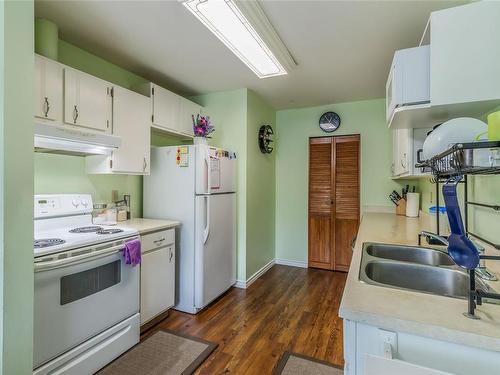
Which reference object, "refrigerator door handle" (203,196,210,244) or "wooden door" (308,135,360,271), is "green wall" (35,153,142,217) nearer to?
"refrigerator door handle" (203,196,210,244)

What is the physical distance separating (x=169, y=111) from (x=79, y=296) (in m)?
1.94

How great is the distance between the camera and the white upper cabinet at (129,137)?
2309 mm

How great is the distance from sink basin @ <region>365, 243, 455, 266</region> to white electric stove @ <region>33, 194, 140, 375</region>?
1749mm

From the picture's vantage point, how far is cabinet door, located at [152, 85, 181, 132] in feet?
8.95

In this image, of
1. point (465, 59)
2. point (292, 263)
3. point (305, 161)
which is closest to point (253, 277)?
point (292, 263)

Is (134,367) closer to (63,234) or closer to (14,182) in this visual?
(63,234)

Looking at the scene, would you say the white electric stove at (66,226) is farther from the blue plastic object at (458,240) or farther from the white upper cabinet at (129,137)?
the blue plastic object at (458,240)

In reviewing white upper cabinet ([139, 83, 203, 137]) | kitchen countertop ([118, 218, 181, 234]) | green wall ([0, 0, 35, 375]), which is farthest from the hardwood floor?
white upper cabinet ([139, 83, 203, 137])

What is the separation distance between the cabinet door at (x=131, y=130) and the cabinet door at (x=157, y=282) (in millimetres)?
819

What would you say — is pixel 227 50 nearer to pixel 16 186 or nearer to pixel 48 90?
pixel 48 90

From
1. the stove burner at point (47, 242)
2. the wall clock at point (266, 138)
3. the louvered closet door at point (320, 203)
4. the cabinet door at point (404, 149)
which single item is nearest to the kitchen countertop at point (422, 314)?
the cabinet door at point (404, 149)

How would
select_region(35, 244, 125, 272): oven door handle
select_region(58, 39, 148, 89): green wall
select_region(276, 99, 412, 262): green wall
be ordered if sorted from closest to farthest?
select_region(35, 244, 125, 272): oven door handle
select_region(58, 39, 148, 89): green wall
select_region(276, 99, 412, 262): green wall

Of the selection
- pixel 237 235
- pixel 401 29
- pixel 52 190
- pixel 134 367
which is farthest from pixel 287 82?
pixel 134 367

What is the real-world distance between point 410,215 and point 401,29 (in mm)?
2128
